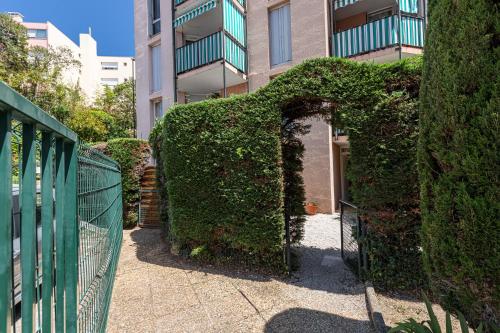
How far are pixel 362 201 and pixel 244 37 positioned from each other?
393 inches

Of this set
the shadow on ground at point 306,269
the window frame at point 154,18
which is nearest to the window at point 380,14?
the shadow on ground at point 306,269

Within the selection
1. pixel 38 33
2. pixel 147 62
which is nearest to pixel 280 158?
pixel 147 62

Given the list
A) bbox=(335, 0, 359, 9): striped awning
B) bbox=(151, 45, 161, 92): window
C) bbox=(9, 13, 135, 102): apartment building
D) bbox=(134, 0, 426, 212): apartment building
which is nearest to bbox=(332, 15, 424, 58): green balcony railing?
bbox=(134, 0, 426, 212): apartment building

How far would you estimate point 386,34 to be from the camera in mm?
8891

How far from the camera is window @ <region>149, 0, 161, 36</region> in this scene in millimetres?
13688

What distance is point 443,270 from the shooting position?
2312 millimetres

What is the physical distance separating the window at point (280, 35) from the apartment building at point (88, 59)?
121 ft

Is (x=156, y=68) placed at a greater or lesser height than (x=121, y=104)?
lesser

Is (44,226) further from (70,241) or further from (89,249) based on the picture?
(89,249)

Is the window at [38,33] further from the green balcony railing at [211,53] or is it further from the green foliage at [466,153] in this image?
the green foliage at [466,153]

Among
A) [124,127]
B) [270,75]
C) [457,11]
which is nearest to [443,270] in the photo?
[457,11]

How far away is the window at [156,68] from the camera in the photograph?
44.3ft

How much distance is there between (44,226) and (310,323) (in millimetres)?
3340

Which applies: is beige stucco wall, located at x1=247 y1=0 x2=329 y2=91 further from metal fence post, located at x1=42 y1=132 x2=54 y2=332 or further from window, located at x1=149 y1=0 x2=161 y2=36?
metal fence post, located at x1=42 y1=132 x2=54 y2=332
